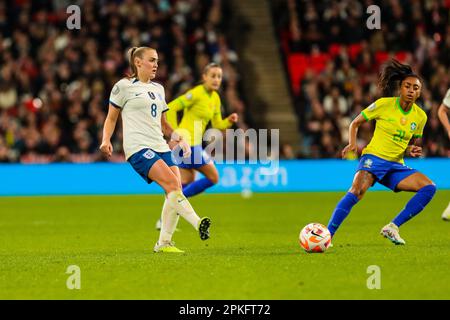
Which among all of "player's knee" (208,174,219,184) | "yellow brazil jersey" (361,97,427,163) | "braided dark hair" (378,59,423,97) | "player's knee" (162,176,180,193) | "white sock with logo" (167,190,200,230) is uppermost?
"braided dark hair" (378,59,423,97)

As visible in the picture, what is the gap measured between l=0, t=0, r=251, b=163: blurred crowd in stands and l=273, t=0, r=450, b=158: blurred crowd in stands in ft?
5.31

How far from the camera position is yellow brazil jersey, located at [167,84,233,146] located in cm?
1375

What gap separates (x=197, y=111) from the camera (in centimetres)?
1384

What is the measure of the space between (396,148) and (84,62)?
14.2 meters

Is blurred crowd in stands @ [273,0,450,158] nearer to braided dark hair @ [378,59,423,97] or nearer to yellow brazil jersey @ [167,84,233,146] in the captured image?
yellow brazil jersey @ [167,84,233,146]

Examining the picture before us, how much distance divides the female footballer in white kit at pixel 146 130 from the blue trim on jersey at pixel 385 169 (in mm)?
1988

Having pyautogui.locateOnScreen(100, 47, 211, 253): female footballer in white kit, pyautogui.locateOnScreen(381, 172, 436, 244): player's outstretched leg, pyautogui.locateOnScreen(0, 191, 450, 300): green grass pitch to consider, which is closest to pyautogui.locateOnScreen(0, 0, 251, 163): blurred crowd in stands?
pyautogui.locateOnScreen(0, 191, 450, 300): green grass pitch

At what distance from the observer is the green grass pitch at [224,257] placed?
304 inches

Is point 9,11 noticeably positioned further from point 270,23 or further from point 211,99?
point 211,99

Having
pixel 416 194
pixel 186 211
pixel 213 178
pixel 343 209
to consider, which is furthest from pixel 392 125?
pixel 213 178

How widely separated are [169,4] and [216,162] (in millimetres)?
6821

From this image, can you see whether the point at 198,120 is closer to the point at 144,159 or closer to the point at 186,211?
the point at 144,159

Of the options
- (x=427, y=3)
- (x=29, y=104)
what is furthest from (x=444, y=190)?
(x=29, y=104)

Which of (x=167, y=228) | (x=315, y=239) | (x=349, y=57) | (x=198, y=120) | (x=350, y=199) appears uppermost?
(x=349, y=57)
